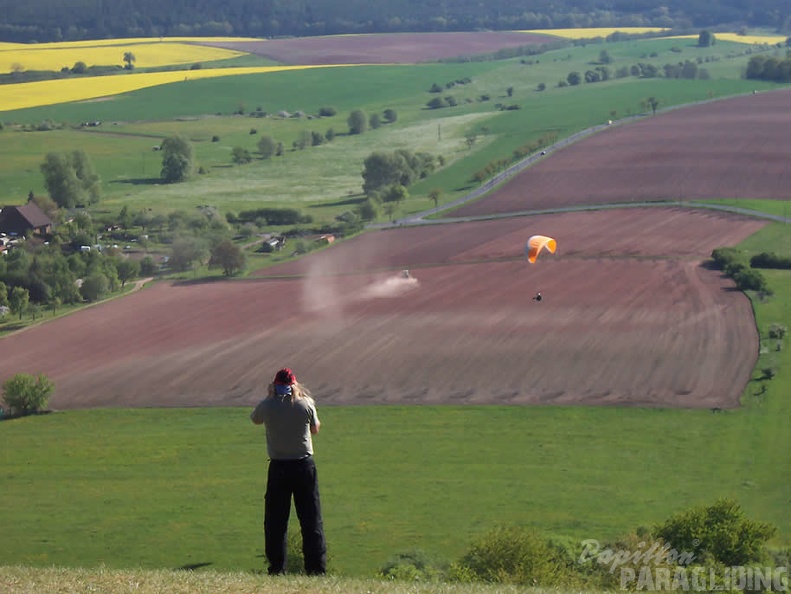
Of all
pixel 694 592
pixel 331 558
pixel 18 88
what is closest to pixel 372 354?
pixel 331 558

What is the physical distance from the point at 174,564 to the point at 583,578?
1112 cm

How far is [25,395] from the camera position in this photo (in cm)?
4588

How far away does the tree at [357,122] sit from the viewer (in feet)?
427

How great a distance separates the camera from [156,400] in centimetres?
4681

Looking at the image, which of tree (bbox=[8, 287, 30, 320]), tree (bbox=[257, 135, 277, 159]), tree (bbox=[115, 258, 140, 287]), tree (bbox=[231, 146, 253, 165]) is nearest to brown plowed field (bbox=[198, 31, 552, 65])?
tree (bbox=[257, 135, 277, 159])

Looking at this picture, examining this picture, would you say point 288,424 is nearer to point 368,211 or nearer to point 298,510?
point 298,510

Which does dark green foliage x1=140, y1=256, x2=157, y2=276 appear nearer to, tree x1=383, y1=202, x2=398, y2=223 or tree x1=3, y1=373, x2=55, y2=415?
tree x1=383, y1=202, x2=398, y2=223

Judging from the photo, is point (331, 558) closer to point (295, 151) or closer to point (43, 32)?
point (295, 151)

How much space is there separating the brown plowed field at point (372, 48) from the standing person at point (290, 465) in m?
167

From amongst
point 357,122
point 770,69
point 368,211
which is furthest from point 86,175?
point 770,69

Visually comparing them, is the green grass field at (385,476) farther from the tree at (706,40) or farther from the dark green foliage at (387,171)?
the tree at (706,40)

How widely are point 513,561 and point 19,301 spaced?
4274cm

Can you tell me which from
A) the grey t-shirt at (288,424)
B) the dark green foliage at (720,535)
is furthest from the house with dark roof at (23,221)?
the grey t-shirt at (288,424)

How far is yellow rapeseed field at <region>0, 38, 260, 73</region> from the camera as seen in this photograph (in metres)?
164
